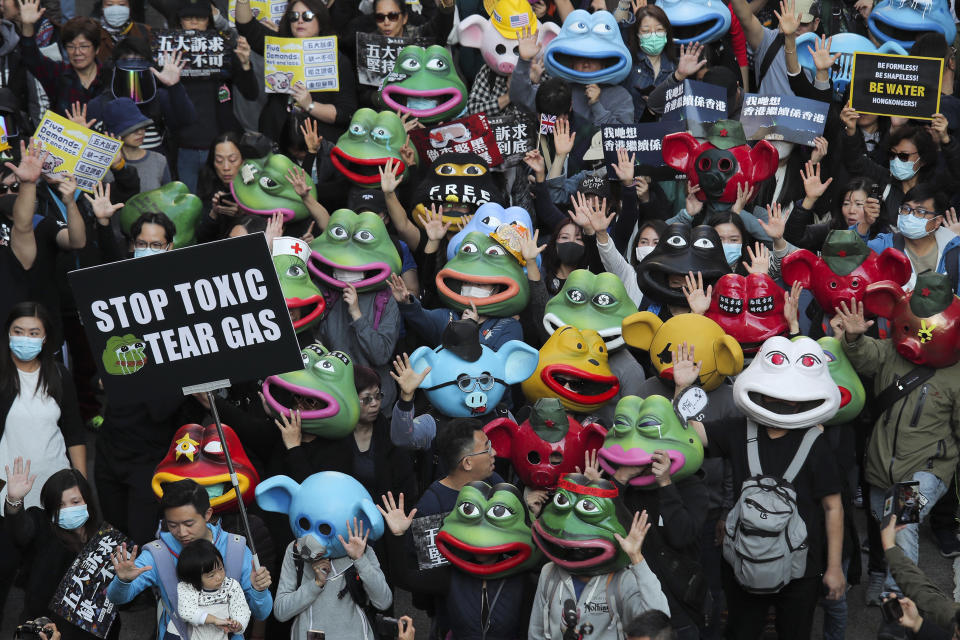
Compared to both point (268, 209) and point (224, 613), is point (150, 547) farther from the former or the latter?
point (268, 209)

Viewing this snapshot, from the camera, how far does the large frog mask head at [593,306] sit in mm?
8547

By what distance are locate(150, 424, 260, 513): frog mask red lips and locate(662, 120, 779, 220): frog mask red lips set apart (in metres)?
3.79

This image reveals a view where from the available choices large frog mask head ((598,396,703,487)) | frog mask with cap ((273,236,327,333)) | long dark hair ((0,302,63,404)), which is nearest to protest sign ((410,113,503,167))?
frog mask with cap ((273,236,327,333))

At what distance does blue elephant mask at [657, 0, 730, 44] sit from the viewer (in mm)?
11367

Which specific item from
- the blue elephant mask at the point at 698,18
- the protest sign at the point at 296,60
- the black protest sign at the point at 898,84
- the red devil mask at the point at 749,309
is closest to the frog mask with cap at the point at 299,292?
the red devil mask at the point at 749,309

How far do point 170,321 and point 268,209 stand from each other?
9.87ft

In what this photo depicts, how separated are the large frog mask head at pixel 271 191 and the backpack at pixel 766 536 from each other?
3.89 meters

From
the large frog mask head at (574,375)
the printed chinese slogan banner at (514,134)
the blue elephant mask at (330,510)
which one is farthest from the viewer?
the printed chinese slogan banner at (514,134)

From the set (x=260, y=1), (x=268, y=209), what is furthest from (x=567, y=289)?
(x=260, y=1)

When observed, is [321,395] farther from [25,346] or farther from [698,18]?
[698,18]

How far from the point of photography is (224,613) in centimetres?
664

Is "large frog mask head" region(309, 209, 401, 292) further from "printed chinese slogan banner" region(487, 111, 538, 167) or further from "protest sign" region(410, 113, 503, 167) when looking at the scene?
"printed chinese slogan banner" region(487, 111, 538, 167)

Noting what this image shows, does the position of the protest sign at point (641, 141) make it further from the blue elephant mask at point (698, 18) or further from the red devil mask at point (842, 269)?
the red devil mask at point (842, 269)

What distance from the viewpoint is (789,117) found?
1030 centimetres
